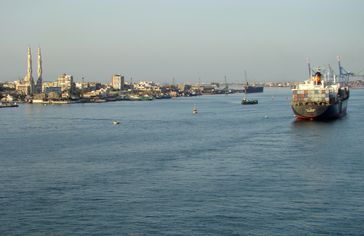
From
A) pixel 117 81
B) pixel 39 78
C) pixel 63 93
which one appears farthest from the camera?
pixel 117 81

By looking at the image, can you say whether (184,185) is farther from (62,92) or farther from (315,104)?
(62,92)

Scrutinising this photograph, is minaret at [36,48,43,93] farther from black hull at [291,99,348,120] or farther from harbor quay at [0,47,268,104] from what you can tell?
black hull at [291,99,348,120]

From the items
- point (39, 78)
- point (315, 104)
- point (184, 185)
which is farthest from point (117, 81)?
point (184, 185)

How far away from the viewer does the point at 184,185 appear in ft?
22.7

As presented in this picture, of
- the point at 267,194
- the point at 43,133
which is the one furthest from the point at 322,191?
the point at 43,133

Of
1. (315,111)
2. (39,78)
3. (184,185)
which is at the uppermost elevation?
(39,78)

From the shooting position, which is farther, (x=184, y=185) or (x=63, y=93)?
(x=63, y=93)

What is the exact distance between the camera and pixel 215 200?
616 centimetres

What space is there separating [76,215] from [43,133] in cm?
833

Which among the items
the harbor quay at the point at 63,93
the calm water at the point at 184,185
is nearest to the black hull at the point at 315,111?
the calm water at the point at 184,185

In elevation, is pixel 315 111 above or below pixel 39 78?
below

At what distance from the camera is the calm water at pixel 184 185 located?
211 inches

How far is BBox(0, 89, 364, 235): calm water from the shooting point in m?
5.37

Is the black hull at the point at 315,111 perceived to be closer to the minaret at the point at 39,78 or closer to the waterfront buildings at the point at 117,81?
the minaret at the point at 39,78
